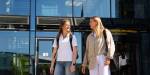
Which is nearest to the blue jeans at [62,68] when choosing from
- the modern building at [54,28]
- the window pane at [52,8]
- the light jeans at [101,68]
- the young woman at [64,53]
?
the young woman at [64,53]

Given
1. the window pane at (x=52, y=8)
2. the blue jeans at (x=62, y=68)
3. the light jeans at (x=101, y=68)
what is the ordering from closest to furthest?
the light jeans at (x=101, y=68) → the blue jeans at (x=62, y=68) → the window pane at (x=52, y=8)

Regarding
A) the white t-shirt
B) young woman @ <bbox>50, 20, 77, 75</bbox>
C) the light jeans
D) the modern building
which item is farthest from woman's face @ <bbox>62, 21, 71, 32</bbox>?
the modern building

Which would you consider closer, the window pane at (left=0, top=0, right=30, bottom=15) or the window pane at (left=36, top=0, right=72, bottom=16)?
the window pane at (left=0, top=0, right=30, bottom=15)

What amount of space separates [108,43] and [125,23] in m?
8.27

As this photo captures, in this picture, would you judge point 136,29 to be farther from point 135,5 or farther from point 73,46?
point 73,46

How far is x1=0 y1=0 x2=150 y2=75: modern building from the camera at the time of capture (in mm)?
16219

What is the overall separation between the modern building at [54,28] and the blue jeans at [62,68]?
663cm

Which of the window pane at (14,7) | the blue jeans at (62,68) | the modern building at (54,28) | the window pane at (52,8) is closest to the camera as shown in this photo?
the blue jeans at (62,68)

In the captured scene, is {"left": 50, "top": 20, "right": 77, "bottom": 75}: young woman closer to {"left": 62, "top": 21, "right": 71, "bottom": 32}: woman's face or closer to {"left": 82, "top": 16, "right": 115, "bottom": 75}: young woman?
{"left": 62, "top": 21, "right": 71, "bottom": 32}: woman's face

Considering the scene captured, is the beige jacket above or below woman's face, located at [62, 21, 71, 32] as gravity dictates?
below

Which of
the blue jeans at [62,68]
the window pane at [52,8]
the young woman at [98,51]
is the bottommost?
the blue jeans at [62,68]

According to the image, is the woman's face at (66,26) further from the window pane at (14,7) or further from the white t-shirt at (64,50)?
the window pane at (14,7)

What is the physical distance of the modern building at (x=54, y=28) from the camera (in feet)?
53.2

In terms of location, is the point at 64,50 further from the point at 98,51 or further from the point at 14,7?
the point at 14,7
